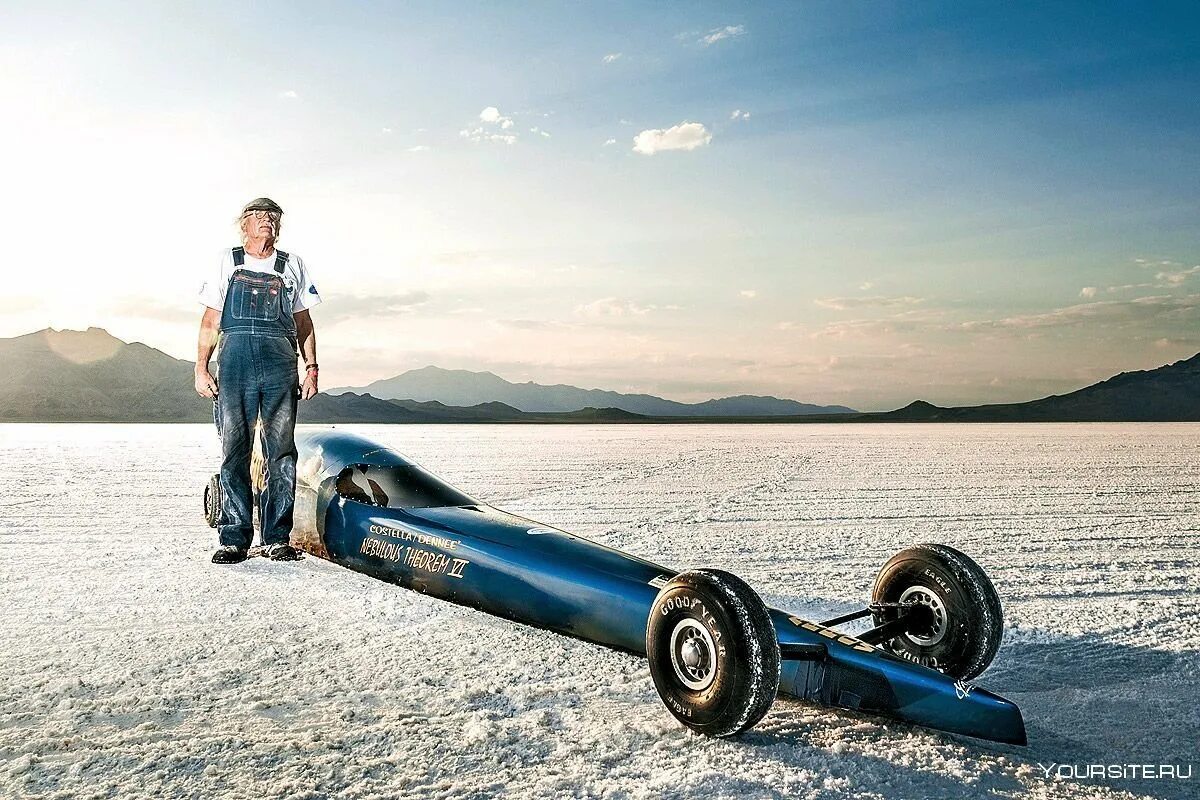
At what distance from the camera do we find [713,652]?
11.4 feet

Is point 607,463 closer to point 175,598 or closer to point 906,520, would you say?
point 906,520

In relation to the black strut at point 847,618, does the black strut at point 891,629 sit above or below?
below

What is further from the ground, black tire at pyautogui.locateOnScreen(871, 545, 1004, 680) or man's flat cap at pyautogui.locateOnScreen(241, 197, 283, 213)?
man's flat cap at pyautogui.locateOnScreen(241, 197, 283, 213)

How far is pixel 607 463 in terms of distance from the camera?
21.6 m

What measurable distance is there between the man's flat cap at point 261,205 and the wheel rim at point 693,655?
4.28 metres

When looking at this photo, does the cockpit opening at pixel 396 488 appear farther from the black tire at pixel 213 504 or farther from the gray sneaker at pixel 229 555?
the black tire at pixel 213 504

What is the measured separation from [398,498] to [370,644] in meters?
1.15

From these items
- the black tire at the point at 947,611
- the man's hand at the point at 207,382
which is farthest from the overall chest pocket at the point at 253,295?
the black tire at the point at 947,611

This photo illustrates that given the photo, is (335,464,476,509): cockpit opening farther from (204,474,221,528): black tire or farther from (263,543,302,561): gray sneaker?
(204,474,221,528): black tire

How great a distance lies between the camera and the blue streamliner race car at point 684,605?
3.47 m

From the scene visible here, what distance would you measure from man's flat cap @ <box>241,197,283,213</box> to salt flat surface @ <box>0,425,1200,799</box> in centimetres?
272

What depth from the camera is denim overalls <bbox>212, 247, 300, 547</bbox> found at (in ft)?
20.0

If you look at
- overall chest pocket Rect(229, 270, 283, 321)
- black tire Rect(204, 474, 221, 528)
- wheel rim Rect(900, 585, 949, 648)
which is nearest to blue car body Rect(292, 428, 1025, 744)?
wheel rim Rect(900, 585, 949, 648)

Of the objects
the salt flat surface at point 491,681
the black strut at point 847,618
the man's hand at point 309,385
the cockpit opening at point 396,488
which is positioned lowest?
the salt flat surface at point 491,681
